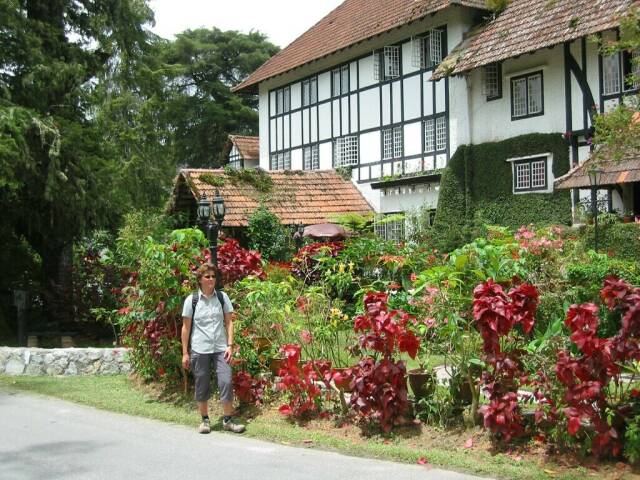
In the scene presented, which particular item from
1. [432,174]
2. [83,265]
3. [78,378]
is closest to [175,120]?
[432,174]

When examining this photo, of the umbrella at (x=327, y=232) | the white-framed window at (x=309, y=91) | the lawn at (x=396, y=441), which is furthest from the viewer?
the white-framed window at (x=309, y=91)

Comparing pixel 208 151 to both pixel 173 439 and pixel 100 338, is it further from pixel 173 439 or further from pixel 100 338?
pixel 173 439

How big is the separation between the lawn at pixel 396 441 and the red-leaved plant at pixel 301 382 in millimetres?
171

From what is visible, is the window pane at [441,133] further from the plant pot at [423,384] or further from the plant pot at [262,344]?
the plant pot at [423,384]

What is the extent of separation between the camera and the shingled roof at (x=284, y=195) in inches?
934

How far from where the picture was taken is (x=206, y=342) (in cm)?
833

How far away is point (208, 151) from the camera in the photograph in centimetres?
5169

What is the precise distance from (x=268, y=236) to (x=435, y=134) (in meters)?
6.36

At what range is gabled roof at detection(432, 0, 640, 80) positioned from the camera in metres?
18.5

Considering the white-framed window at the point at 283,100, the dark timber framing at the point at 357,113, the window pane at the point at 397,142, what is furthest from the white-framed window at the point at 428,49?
the white-framed window at the point at 283,100

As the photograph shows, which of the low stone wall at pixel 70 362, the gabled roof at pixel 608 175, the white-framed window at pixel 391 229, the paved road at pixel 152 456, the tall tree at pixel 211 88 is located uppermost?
the tall tree at pixel 211 88

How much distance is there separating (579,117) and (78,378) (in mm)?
14489

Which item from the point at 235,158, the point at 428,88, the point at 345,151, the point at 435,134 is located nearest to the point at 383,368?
the point at 435,134

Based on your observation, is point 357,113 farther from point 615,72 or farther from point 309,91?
point 615,72
